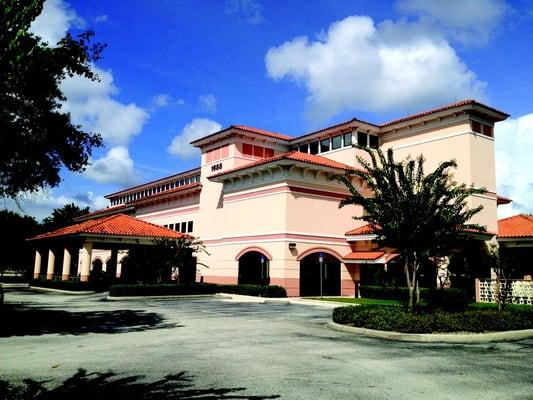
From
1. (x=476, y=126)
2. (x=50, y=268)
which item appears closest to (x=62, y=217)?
(x=50, y=268)

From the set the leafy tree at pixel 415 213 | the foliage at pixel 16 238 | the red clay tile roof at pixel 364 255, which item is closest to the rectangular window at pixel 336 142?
the red clay tile roof at pixel 364 255

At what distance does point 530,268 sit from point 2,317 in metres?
33.5

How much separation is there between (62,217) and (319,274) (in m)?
44.5

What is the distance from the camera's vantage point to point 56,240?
123ft

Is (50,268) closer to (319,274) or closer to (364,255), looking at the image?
(319,274)

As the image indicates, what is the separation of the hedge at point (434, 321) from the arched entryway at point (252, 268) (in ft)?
53.3

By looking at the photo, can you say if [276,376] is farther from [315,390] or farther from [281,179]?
[281,179]

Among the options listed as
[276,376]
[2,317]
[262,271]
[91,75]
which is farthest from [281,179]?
[276,376]

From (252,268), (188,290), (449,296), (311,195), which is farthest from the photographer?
(252,268)

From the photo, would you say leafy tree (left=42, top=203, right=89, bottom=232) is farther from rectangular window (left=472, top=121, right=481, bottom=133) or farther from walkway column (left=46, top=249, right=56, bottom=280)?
rectangular window (left=472, top=121, right=481, bottom=133)

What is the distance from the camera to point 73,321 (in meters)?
16.0

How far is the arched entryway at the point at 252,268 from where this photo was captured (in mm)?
31625

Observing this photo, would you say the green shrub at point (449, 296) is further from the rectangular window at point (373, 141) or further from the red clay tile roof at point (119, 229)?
the red clay tile roof at point (119, 229)

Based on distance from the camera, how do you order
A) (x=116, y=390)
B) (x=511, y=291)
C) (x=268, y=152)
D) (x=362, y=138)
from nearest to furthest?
1. (x=116, y=390)
2. (x=511, y=291)
3. (x=362, y=138)
4. (x=268, y=152)
